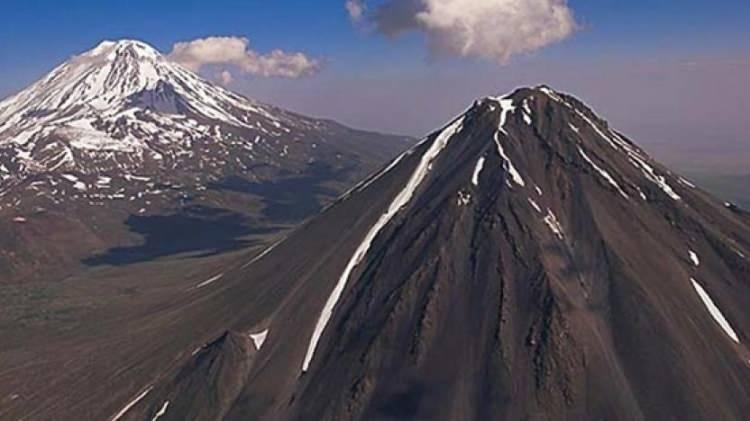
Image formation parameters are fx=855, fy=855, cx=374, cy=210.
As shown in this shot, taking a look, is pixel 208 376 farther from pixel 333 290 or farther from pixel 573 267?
pixel 573 267

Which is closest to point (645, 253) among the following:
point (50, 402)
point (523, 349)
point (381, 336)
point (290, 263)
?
point (523, 349)

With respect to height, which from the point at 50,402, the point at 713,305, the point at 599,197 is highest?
the point at 50,402

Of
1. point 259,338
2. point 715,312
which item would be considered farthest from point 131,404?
point 715,312

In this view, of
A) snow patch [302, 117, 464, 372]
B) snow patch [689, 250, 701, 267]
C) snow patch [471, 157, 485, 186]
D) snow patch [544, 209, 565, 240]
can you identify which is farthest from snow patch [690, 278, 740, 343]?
snow patch [302, 117, 464, 372]

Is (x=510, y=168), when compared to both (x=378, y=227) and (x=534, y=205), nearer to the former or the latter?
(x=534, y=205)

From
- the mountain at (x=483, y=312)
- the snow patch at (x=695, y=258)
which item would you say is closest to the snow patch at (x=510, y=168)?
the mountain at (x=483, y=312)

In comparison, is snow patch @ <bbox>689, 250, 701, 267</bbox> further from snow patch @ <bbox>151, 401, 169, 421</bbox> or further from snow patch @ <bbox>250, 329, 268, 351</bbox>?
snow patch @ <bbox>151, 401, 169, 421</bbox>
